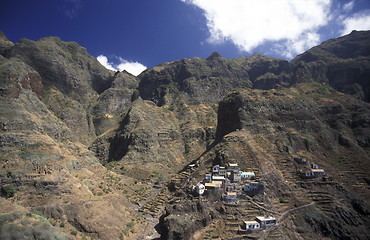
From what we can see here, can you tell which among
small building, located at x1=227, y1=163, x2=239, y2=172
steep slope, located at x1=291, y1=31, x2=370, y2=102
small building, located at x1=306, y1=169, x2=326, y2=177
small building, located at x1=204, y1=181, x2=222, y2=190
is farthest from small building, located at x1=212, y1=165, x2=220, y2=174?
steep slope, located at x1=291, y1=31, x2=370, y2=102

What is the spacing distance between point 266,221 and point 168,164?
69.7 metres

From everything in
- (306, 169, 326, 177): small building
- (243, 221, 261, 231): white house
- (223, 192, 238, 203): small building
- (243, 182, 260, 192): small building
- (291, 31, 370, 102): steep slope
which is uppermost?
(291, 31, 370, 102): steep slope

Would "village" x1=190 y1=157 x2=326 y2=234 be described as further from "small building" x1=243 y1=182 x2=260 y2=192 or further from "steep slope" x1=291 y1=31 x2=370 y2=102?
"steep slope" x1=291 y1=31 x2=370 y2=102

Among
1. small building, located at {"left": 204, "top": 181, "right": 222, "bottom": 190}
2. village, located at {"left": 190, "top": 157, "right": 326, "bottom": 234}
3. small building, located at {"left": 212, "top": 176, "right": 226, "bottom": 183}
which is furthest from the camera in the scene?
small building, located at {"left": 212, "top": 176, "right": 226, "bottom": 183}

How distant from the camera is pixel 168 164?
12075 cm

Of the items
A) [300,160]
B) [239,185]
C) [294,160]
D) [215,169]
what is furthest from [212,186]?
[300,160]

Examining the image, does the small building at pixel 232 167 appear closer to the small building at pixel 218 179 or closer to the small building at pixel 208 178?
the small building at pixel 218 179

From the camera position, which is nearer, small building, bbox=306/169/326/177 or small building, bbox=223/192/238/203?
small building, bbox=223/192/238/203

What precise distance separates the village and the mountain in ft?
4.30

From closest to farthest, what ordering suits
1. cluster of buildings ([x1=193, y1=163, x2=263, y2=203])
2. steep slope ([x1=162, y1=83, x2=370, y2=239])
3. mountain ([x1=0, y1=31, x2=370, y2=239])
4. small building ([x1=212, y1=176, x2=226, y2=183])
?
mountain ([x1=0, y1=31, x2=370, y2=239]) < steep slope ([x1=162, y1=83, x2=370, y2=239]) < cluster of buildings ([x1=193, y1=163, x2=263, y2=203]) < small building ([x1=212, y1=176, x2=226, y2=183])

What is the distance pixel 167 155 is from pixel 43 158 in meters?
72.5

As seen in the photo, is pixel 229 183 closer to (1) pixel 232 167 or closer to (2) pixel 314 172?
(1) pixel 232 167

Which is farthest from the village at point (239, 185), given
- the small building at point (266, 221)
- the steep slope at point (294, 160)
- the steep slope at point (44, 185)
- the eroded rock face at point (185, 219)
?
the steep slope at point (44, 185)

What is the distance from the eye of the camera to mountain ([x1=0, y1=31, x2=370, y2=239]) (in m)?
53.2
